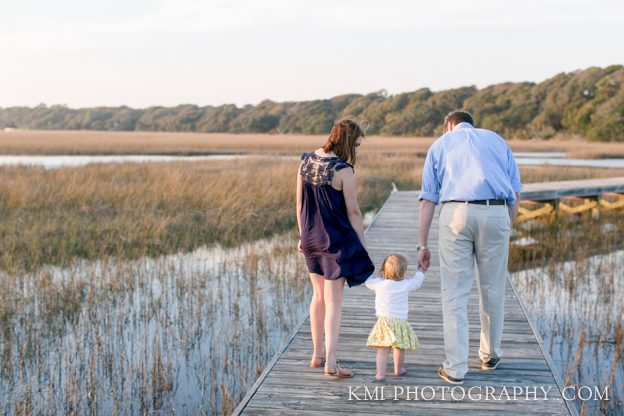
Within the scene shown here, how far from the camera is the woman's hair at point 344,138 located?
3.84m

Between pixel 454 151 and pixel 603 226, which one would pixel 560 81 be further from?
pixel 454 151

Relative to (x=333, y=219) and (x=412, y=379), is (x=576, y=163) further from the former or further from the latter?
(x=333, y=219)

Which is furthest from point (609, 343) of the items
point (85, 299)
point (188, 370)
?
point (85, 299)

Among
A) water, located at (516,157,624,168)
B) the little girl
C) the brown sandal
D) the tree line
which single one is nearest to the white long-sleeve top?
the little girl

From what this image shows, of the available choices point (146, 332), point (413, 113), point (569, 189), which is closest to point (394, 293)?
point (146, 332)

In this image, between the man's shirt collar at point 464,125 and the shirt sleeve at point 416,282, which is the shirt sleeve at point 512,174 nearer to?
the man's shirt collar at point 464,125

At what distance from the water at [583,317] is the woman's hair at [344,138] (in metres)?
2.47

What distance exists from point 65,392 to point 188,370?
99cm

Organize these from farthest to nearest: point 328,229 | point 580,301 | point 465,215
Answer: point 580,301, point 328,229, point 465,215

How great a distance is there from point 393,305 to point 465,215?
678 millimetres

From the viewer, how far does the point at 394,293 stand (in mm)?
3963

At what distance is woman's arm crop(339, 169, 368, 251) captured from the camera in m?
3.85

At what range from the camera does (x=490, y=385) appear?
13.2ft

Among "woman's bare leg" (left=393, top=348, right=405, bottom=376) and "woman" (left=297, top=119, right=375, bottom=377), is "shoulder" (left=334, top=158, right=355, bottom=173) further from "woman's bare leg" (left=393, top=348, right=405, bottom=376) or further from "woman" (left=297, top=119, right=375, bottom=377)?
"woman's bare leg" (left=393, top=348, right=405, bottom=376)
